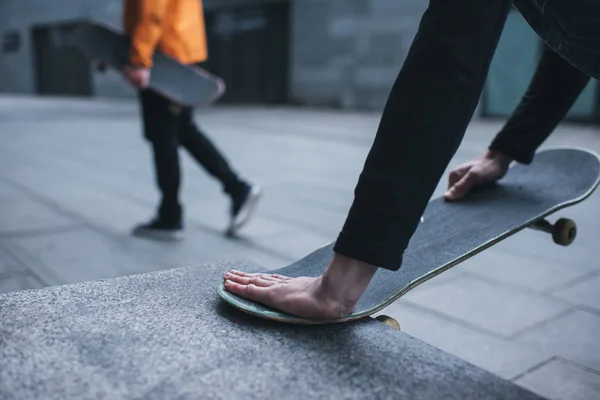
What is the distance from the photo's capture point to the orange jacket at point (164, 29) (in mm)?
3314

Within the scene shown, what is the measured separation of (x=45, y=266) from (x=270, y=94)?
1290cm

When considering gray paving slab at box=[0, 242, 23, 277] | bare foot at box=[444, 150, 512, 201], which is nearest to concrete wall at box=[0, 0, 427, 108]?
gray paving slab at box=[0, 242, 23, 277]

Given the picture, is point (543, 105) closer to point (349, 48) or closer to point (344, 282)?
point (344, 282)

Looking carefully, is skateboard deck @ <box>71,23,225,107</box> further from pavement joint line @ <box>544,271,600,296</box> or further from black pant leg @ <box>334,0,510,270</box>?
black pant leg @ <box>334,0,510,270</box>

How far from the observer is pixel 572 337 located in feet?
7.17

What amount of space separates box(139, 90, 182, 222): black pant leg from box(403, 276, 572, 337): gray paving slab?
5.18 ft

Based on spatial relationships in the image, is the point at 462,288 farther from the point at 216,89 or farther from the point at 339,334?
the point at 216,89

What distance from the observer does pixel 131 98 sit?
61.0 ft

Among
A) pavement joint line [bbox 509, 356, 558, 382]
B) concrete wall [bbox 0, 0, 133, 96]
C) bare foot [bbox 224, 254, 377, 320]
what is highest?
bare foot [bbox 224, 254, 377, 320]

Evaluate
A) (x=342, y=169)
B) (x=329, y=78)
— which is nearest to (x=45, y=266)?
(x=342, y=169)

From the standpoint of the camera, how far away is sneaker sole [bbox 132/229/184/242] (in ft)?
11.7

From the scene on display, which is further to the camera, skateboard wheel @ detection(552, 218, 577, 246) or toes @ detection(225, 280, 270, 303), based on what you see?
skateboard wheel @ detection(552, 218, 577, 246)

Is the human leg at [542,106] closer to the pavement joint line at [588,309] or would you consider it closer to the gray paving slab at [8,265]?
the pavement joint line at [588,309]

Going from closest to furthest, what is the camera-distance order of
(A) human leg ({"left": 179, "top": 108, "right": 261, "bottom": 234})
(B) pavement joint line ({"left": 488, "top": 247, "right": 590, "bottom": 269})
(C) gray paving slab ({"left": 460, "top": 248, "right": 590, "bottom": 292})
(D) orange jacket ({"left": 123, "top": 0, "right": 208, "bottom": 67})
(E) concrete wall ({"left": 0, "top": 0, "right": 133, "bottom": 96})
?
(C) gray paving slab ({"left": 460, "top": 248, "right": 590, "bottom": 292}) < (B) pavement joint line ({"left": 488, "top": 247, "right": 590, "bottom": 269}) < (D) orange jacket ({"left": 123, "top": 0, "right": 208, "bottom": 67}) < (A) human leg ({"left": 179, "top": 108, "right": 261, "bottom": 234}) < (E) concrete wall ({"left": 0, "top": 0, "right": 133, "bottom": 96})
